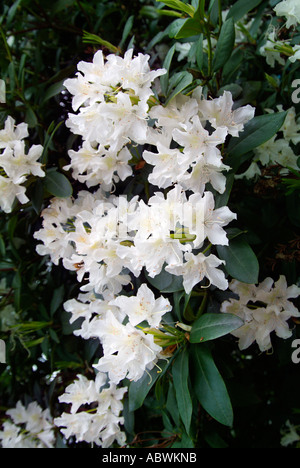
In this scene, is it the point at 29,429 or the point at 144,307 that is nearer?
the point at 144,307

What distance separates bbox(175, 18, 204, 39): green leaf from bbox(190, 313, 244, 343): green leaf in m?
0.68

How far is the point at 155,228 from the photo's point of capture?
93 centimetres

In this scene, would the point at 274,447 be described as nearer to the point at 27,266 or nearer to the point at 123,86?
the point at 27,266

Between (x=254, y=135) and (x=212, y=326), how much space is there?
47 cm

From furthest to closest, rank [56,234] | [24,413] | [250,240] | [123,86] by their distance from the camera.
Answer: [24,413] → [56,234] → [250,240] → [123,86]

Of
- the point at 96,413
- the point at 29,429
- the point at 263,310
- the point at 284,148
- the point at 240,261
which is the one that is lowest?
the point at 29,429

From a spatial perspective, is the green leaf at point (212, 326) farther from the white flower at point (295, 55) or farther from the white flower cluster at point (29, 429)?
the white flower cluster at point (29, 429)

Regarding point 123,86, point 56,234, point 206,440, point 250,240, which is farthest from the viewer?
point 206,440

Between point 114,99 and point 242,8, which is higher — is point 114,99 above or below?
below

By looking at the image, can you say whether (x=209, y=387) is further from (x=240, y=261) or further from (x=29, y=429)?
(x=29, y=429)

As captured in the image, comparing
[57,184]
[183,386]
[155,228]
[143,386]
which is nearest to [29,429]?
[143,386]

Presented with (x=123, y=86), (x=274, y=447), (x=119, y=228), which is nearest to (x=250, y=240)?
(x=119, y=228)

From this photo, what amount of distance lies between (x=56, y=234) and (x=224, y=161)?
0.52 metres

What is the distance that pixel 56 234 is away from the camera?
1249 millimetres
